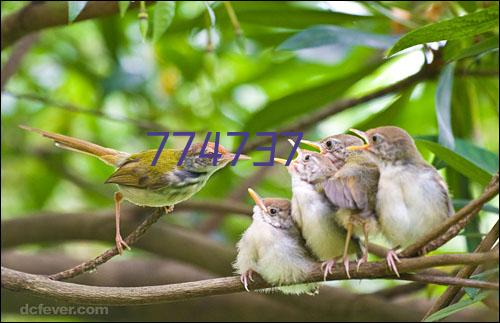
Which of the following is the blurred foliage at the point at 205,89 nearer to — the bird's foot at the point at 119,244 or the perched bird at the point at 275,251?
the perched bird at the point at 275,251

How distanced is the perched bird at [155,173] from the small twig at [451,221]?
330mm

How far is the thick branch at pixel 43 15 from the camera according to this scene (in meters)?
2.36

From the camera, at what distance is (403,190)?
145cm

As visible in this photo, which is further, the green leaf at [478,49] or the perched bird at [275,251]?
the green leaf at [478,49]

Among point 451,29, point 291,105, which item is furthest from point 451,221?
point 291,105

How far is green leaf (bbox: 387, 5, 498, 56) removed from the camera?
1.52 metres

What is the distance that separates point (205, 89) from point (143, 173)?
8.16ft

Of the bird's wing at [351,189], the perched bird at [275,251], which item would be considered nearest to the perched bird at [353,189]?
the bird's wing at [351,189]

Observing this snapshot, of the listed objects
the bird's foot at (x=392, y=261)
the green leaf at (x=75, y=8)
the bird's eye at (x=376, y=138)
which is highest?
the green leaf at (x=75, y=8)

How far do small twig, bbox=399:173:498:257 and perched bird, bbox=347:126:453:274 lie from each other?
11cm

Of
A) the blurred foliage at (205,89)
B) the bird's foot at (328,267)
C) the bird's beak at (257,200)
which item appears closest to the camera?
the bird's foot at (328,267)

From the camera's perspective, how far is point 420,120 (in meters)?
3.54

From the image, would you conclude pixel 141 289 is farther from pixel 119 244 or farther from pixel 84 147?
pixel 84 147

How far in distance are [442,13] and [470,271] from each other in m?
1.37
